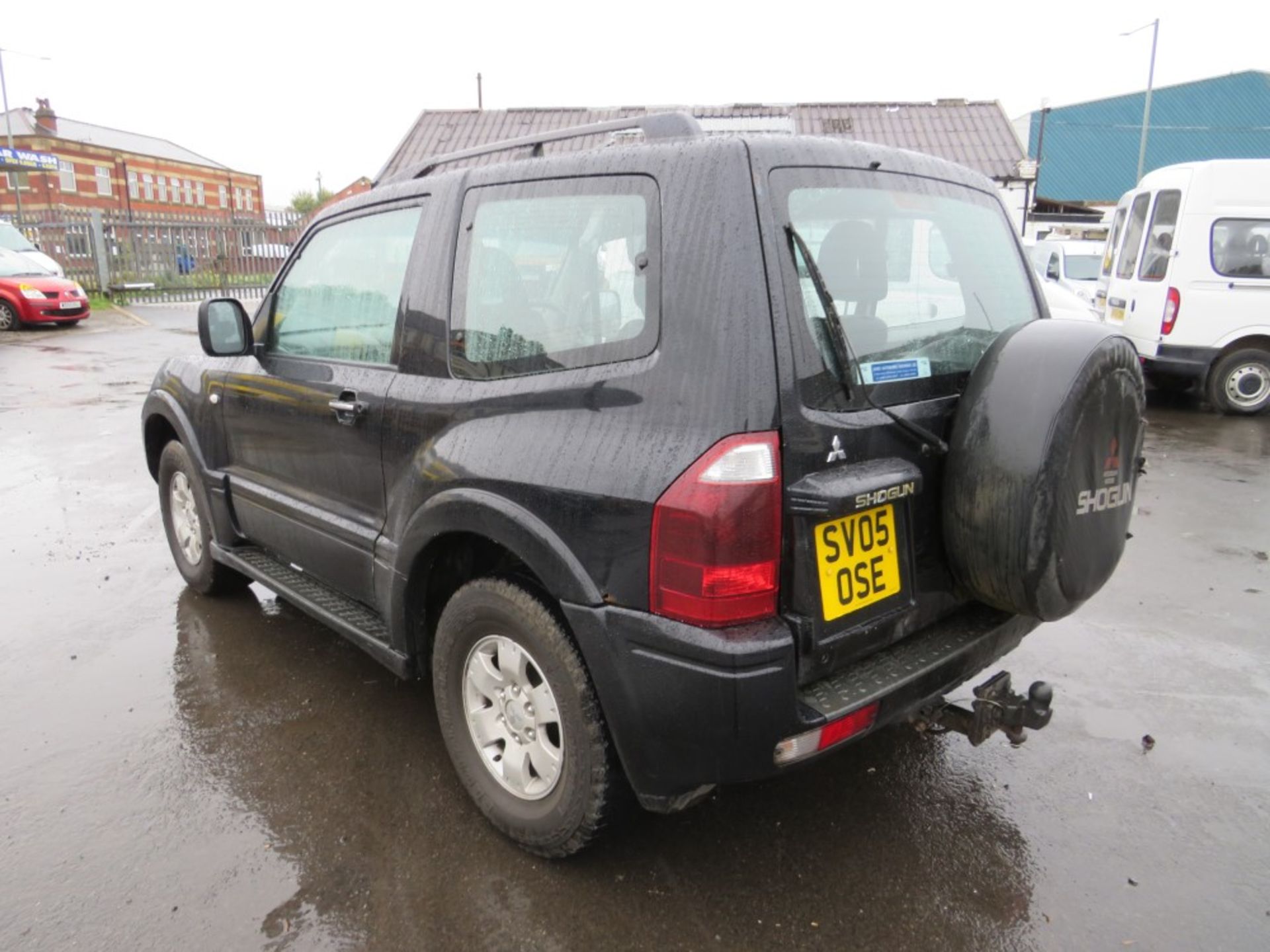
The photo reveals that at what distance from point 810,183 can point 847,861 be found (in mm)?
1920

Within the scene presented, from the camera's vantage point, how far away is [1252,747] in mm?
3115

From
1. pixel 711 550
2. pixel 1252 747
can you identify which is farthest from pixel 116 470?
pixel 1252 747

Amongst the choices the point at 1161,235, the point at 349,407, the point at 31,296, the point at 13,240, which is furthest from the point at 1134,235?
the point at 13,240

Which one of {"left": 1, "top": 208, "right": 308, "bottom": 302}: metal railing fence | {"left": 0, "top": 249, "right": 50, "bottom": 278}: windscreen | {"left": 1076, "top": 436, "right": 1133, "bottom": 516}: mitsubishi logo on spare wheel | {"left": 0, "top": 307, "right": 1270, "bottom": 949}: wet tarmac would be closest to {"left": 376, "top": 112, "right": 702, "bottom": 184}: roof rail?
{"left": 1076, "top": 436, "right": 1133, "bottom": 516}: mitsubishi logo on spare wheel

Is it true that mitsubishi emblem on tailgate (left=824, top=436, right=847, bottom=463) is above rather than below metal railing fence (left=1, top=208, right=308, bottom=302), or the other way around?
below

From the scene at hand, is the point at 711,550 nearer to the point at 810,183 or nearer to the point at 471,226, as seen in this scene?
the point at 810,183

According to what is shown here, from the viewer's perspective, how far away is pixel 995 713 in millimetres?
2457

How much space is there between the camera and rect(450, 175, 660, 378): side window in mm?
2195

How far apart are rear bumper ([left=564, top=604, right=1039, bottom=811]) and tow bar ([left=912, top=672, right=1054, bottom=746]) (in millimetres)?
279

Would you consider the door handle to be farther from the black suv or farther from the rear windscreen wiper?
the rear windscreen wiper

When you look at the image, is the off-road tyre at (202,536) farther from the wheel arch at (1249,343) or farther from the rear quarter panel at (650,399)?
the wheel arch at (1249,343)

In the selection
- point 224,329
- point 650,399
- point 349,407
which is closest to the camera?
point 650,399

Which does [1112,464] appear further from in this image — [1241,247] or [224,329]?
[1241,247]

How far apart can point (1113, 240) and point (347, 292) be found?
11.2m
